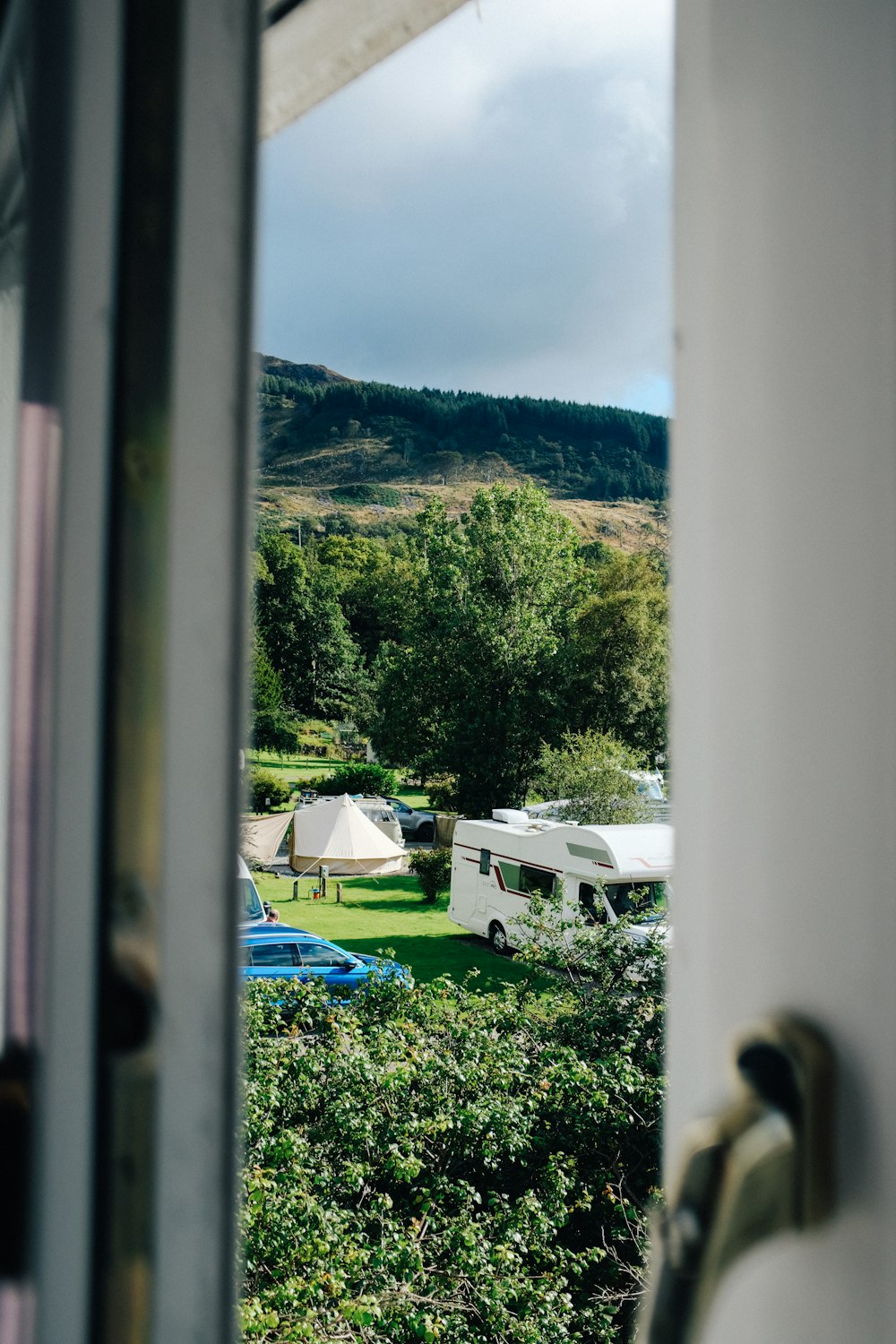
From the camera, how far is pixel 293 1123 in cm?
383

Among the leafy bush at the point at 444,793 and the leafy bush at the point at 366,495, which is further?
the leafy bush at the point at 366,495

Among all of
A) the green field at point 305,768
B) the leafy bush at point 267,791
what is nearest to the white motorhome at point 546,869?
the leafy bush at point 267,791

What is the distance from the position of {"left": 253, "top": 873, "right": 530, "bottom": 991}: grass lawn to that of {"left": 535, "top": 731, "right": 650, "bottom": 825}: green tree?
2214 millimetres

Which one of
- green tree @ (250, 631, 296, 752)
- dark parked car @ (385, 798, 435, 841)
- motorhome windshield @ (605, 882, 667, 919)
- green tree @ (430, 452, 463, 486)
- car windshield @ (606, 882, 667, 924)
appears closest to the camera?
car windshield @ (606, 882, 667, 924)

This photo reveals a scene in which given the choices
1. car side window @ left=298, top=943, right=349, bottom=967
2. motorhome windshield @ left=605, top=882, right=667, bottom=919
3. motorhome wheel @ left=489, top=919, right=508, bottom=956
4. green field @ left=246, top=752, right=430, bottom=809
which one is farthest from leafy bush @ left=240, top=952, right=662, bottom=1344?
green field @ left=246, top=752, right=430, bottom=809

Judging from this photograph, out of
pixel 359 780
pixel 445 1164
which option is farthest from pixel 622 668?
pixel 445 1164

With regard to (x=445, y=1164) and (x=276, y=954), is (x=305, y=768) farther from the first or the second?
(x=445, y=1164)

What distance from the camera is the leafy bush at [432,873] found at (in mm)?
12602

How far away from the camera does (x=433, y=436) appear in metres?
45.8

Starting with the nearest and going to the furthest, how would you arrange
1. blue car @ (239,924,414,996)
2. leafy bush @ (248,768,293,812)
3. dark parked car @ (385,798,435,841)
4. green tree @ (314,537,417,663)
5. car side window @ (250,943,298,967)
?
blue car @ (239,924,414,996) < car side window @ (250,943,298,967) < leafy bush @ (248,768,293,812) < dark parked car @ (385,798,435,841) < green tree @ (314,537,417,663)

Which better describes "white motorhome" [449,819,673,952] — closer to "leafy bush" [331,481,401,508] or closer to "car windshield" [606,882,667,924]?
"car windshield" [606,882,667,924]

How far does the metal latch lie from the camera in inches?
7.5

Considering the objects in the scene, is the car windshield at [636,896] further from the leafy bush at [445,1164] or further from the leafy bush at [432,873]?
the leafy bush at [432,873]

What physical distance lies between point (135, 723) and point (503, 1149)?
3.94 metres
